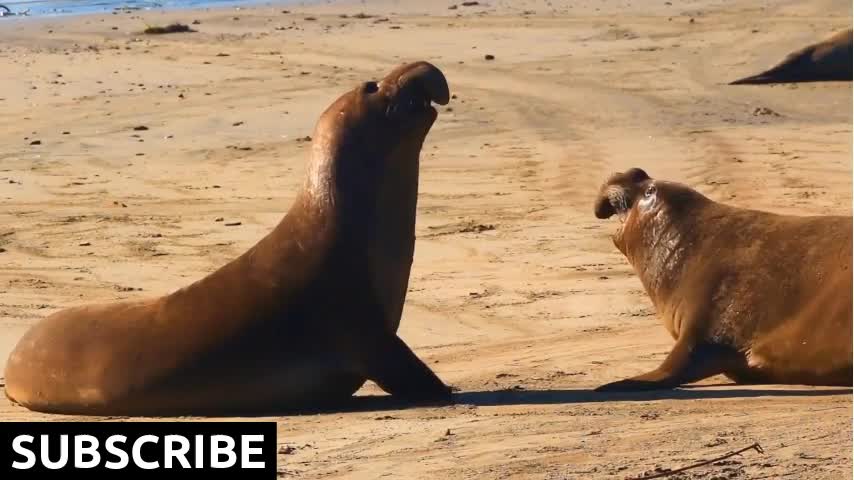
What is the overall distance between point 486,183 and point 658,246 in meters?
5.15

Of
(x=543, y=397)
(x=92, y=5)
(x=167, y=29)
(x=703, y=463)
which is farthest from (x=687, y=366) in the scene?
Result: (x=92, y=5)

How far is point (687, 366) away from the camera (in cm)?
721

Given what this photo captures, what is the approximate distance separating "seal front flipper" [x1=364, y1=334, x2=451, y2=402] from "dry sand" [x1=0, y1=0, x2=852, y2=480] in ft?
0.35

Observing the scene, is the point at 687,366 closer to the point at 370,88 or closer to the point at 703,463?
the point at 370,88

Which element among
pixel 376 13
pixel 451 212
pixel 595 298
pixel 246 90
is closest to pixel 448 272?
pixel 595 298

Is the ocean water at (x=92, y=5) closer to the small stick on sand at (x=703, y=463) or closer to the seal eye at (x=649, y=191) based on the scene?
the seal eye at (x=649, y=191)

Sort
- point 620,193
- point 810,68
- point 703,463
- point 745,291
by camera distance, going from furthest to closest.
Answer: point 810,68 < point 620,193 < point 745,291 < point 703,463

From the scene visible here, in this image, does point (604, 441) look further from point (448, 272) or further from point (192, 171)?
point (192, 171)

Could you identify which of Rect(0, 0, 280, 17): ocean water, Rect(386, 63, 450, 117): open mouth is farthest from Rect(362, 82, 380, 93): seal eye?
Rect(0, 0, 280, 17): ocean water

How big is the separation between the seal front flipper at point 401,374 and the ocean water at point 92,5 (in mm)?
24470

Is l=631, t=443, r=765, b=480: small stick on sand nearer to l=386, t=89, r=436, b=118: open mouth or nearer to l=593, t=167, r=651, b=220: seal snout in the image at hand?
l=386, t=89, r=436, b=118: open mouth

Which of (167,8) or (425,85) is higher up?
(167,8)

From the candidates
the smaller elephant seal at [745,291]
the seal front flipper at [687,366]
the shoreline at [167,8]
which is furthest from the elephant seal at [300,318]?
the shoreline at [167,8]

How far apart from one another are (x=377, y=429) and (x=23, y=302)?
384 cm
